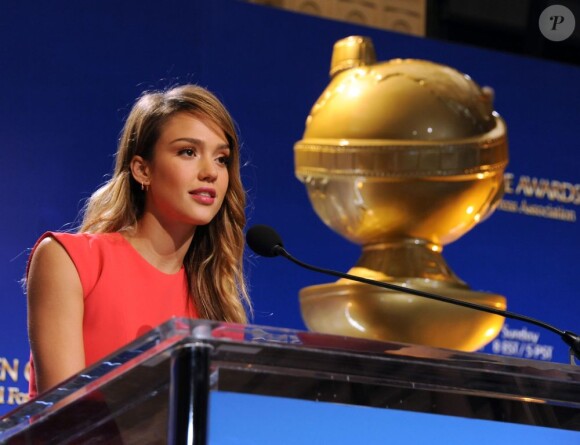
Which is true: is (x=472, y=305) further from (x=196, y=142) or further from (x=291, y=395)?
(x=196, y=142)

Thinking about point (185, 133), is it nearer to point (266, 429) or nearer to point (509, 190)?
point (266, 429)

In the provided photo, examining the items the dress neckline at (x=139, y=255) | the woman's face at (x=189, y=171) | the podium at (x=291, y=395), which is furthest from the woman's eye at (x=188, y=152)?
the podium at (x=291, y=395)

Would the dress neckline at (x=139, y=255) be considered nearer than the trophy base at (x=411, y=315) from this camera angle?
No

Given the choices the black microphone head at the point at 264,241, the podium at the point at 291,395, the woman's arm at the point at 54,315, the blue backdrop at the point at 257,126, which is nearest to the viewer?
the podium at the point at 291,395

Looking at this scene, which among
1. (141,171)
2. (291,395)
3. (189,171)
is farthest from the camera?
(141,171)

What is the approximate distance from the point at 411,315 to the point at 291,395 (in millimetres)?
546

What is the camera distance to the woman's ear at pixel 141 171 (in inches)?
66.4

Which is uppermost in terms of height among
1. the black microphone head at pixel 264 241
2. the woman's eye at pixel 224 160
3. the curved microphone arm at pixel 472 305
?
the woman's eye at pixel 224 160

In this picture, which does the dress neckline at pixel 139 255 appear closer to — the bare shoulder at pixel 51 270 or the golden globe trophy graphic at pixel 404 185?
the bare shoulder at pixel 51 270

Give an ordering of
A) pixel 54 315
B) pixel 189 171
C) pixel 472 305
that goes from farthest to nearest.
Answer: pixel 189 171 → pixel 54 315 → pixel 472 305

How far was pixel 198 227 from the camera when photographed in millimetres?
1742

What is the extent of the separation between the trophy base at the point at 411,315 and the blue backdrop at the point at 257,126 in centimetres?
115

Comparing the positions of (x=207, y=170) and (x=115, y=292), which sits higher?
(x=207, y=170)

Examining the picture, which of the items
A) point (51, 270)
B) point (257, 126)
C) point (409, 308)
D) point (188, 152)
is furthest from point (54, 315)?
point (257, 126)
